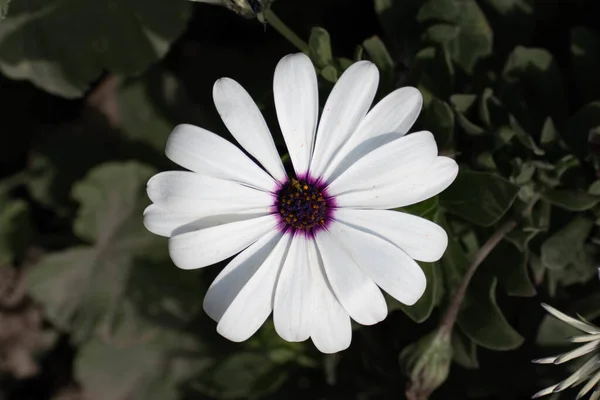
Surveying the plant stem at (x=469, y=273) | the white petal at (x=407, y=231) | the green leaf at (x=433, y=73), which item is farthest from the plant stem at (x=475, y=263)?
the green leaf at (x=433, y=73)

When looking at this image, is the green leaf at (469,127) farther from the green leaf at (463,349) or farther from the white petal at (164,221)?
the white petal at (164,221)

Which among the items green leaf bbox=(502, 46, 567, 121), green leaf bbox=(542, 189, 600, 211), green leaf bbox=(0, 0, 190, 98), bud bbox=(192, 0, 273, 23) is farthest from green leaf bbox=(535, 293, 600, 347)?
green leaf bbox=(0, 0, 190, 98)

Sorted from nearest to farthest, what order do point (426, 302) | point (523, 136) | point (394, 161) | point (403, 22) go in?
point (394, 161) < point (426, 302) < point (523, 136) < point (403, 22)

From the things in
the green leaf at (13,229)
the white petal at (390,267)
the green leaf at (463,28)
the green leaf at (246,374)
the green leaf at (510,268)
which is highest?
the green leaf at (463,28)

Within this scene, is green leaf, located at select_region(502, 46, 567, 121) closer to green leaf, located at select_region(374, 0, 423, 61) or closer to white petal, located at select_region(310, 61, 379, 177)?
green leaf, located at select_region(374, 0, 423, 61)

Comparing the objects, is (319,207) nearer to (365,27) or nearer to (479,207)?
(479,207)

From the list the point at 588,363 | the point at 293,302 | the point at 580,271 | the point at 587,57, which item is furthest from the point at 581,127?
the point at 293,302

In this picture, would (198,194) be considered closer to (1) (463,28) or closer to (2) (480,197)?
(2) (480,197)
